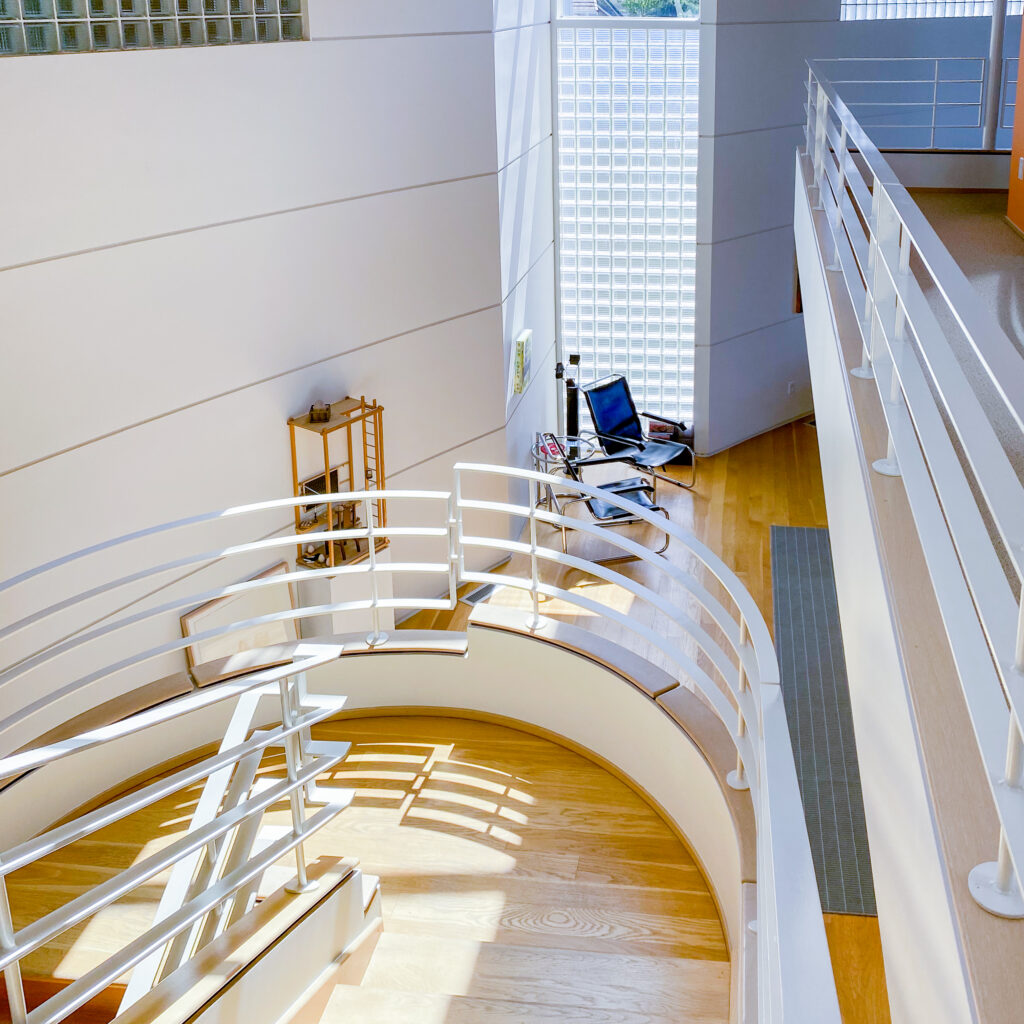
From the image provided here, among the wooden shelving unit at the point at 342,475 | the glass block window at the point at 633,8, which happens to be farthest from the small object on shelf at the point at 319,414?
the glass block window at the point at 633,8

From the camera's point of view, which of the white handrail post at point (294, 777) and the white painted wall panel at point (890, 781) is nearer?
the white painted wall panel at point (890, 781)

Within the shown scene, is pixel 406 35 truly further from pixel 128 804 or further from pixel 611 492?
pixel 128 804

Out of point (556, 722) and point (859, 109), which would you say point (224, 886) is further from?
point (859, 109)

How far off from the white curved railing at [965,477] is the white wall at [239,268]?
316cm

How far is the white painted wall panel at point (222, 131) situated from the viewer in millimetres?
4410

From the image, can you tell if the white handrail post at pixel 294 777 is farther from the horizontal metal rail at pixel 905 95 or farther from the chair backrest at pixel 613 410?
the horizontal metal rail at pixel 905 95

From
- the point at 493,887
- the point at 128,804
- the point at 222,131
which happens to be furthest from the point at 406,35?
the point at 128,804

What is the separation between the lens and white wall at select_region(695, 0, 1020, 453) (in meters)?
8.95

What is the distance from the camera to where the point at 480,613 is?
521 centimetres

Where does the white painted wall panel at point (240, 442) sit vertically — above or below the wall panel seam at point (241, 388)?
below

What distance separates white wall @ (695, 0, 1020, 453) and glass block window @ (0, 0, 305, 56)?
14.8 ft

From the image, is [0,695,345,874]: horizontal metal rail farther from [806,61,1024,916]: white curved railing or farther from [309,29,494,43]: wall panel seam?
[309,29,494,43]: wall panel seam

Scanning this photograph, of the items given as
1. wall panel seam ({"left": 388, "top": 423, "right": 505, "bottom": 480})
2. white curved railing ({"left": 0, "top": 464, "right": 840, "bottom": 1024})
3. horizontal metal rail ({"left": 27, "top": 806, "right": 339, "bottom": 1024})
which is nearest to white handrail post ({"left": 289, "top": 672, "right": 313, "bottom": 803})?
white curved railing ({"left": 0, "top": 464, "right": 840, "bottom": 1024})

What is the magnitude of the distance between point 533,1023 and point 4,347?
10.7ft
